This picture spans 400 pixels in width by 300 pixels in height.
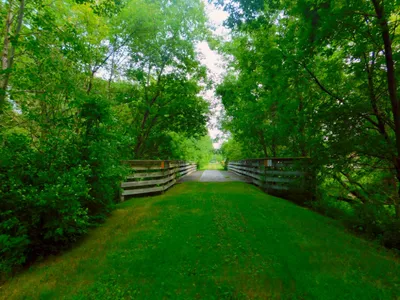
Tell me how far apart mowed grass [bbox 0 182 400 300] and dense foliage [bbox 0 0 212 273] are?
1.74ft

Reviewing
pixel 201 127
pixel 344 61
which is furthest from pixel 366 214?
pixel 201 127

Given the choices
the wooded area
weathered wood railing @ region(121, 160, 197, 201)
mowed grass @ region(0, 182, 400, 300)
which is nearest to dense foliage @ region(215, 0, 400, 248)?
the wooded area

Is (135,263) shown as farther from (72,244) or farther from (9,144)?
(9,144)

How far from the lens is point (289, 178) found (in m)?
6.11

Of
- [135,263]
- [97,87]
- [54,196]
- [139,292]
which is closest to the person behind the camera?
[139,292]

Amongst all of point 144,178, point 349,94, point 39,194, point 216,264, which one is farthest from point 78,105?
point 349,94

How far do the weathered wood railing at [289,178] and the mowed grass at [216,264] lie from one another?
1899mm

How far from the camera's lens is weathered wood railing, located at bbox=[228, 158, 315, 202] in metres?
5.55

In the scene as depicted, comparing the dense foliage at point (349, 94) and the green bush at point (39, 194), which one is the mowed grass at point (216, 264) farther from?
the dense foliage at point (349, 94)

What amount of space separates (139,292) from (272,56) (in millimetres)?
5453

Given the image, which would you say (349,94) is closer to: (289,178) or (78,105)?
(289,178)

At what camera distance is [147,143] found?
10594 millimetres

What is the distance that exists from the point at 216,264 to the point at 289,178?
478cm

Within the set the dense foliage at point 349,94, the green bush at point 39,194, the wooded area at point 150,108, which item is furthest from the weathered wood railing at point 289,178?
the green bush at point 39,194
